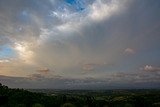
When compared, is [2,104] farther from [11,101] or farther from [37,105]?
[37,105]

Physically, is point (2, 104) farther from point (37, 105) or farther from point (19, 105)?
point (37, 105)

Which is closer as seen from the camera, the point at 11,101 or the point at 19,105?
the point at 19,105

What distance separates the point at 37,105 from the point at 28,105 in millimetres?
7631

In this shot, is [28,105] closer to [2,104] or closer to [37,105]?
[37,105]

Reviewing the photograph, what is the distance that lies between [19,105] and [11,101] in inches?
609

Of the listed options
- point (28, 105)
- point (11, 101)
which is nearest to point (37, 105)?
point (28, 105)

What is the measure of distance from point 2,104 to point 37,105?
93.0 feet

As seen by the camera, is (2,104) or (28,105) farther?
(28,105)

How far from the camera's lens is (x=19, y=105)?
18612 cm

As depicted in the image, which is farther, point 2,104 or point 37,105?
point 37,105

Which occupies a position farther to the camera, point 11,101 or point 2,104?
point 11,101

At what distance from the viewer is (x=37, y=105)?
648 feet

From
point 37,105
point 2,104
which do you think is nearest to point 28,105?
point 37,105

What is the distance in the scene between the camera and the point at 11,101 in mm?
198125
